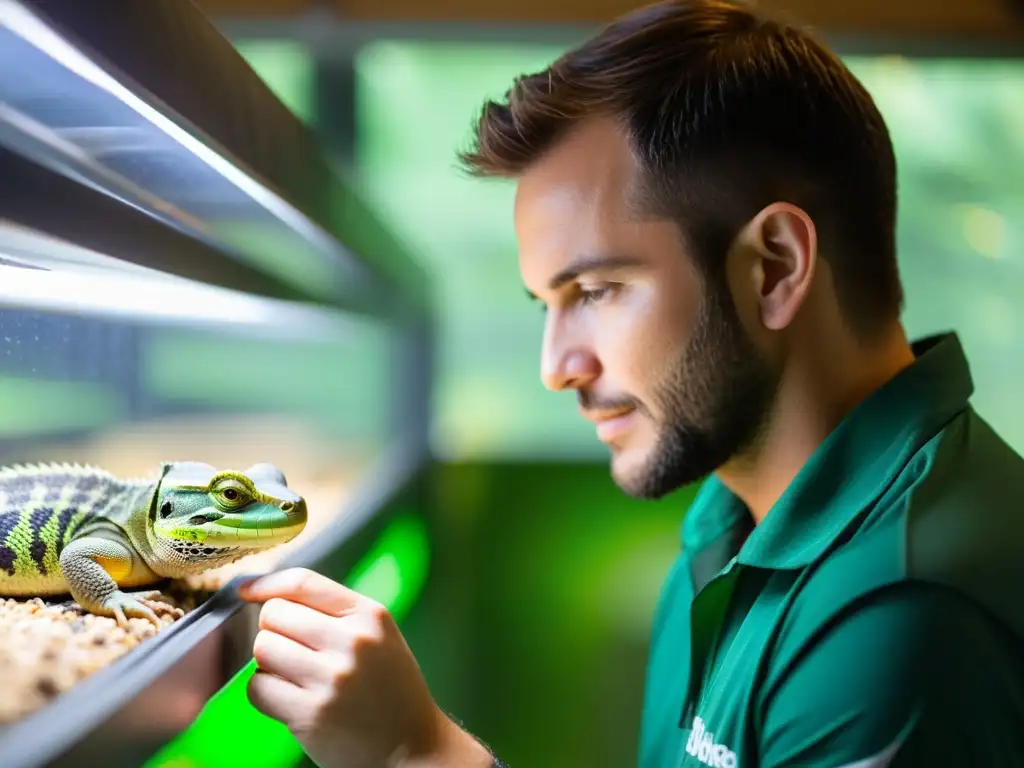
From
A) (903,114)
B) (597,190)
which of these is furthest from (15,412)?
(903,114)

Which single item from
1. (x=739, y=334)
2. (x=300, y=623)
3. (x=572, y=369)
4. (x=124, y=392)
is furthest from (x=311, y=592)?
(x=739, y=334)

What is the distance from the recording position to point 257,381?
1388mm

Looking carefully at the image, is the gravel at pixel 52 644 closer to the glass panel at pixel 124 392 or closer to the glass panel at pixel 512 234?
the glass panel at pixel 124 392

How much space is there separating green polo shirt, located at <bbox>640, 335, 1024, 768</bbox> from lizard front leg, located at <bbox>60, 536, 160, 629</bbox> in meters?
0.57

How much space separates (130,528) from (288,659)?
0.18m

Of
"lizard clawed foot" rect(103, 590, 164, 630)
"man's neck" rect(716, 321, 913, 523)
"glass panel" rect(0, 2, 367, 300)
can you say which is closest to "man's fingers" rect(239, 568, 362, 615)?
"lizard clawed foot" rect(103, 590, 164, 630)

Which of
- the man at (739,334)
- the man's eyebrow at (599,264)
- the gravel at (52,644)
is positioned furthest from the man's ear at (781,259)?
the gravel at (52,644)

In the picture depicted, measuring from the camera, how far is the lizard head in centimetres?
79

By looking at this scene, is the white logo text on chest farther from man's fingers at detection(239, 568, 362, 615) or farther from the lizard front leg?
the lizard front leg

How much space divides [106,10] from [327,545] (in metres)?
0.73

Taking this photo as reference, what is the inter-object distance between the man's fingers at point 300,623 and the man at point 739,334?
18 mm

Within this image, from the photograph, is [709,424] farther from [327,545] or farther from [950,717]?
[327,545]

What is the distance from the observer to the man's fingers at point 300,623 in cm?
80

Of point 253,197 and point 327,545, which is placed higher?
point 253,197
